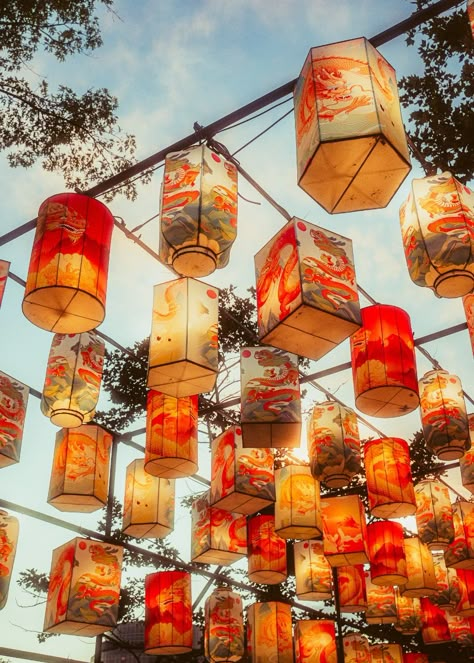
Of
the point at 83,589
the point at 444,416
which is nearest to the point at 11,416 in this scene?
the point at 83,589

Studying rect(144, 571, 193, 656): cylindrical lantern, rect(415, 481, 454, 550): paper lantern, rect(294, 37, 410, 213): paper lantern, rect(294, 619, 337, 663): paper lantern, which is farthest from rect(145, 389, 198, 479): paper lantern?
rect(294, 619, 337, 663): paper lantern

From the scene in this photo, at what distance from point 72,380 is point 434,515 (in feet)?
17.1

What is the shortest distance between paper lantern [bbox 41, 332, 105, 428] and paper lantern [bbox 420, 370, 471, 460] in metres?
3.58

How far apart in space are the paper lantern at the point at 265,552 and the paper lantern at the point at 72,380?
3.22m

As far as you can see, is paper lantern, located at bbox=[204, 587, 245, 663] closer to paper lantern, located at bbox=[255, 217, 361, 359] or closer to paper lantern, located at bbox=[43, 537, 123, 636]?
paper lantern, located at bbox=[43, 537, 123, 636]

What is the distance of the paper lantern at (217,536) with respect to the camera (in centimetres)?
748

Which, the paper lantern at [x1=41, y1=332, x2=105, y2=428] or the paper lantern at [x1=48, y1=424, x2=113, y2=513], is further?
the paper lantern at [x1=48, y1=424, x2=113, y2=513]

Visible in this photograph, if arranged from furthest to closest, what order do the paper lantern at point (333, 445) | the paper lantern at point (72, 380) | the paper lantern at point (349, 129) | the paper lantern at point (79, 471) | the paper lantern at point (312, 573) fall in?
1. the paper lantern at point (312, 573)
2. the paper lantern at point (333, 445)
3. the paper lantern at point (79, 471)
4. the paper lantern at point (72, 380)
5. the paper lantern at point (349, 129)

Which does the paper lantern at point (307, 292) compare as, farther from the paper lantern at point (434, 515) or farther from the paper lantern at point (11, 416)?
the paper lantern at point (434, 515)

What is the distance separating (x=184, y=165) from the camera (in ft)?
14.4

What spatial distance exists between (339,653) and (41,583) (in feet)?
18.8

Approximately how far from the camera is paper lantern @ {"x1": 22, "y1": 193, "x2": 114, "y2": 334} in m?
4.15

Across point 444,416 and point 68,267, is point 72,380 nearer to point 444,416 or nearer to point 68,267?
point 68,267

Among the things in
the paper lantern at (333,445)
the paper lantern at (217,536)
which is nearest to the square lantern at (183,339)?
the paper lantern at (333,445)
